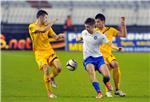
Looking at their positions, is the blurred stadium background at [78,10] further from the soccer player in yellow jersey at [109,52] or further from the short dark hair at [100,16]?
the short dark hair at [100,16]

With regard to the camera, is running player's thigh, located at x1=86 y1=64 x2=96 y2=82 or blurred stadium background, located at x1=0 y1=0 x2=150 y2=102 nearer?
running player's thigh, located at x1=86 y1=64 x2=96 y2=82

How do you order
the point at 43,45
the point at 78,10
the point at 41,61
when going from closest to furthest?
the point at 41,61, the point at 43,45, the point at 78,10

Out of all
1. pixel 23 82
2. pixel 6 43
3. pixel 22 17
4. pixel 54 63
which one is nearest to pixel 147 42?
pixel 6 43

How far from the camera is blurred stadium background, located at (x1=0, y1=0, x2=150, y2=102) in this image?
1661cm

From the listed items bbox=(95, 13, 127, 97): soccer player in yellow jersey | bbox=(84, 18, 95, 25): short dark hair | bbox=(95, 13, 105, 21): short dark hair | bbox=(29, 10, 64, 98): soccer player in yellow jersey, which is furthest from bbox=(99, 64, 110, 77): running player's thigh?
bbox=(95, 13, 105, 21): short dark hair

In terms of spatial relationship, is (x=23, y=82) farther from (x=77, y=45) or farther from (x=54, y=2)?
(x=54, y=2)

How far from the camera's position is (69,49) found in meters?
40.3

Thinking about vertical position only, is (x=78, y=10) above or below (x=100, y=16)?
below

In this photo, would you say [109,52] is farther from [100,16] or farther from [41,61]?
[41,61]

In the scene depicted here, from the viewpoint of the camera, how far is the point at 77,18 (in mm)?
49875

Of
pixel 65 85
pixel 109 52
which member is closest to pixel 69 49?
pixel 65 85

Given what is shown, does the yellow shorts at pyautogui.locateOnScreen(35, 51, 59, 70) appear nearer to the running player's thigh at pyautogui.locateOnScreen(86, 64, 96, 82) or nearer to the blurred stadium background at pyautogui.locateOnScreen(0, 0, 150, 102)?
the blurred stadium background at pyautogui.locateOnScreen(0, 0, 150, 102)

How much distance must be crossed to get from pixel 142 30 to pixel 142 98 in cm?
2654

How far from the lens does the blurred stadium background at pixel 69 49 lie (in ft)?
54.5
